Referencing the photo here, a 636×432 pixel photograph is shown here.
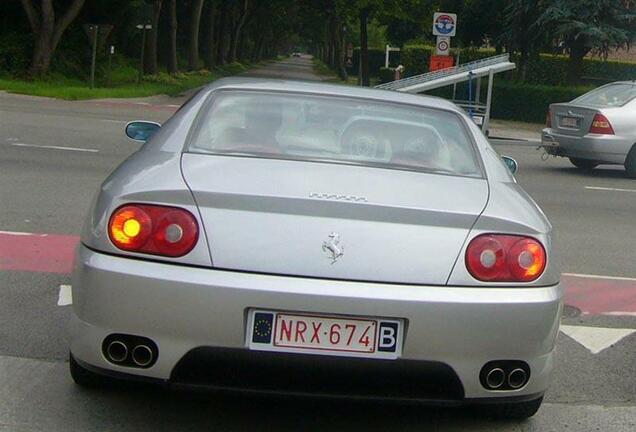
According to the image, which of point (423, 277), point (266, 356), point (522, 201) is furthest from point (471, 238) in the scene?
point (266, 356)

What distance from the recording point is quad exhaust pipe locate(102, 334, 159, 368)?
12.6 feet

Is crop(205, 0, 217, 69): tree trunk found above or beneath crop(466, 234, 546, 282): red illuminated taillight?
beneath

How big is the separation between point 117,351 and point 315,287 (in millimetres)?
800

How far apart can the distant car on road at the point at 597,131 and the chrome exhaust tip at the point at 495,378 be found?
12350 mm

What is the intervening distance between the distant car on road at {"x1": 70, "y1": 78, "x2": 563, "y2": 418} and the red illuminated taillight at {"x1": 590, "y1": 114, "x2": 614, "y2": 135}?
12.0 meters

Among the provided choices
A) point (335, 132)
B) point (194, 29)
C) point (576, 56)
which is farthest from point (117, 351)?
point (194, 29)

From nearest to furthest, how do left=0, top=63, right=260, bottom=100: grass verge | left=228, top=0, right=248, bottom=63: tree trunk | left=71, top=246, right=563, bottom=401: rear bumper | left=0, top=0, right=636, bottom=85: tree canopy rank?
left=71, top=246, right=563, bottom=401: rear bumper → left=0, top=63, right=260, bottom=100: grass verge → left=0, top=0, right=636, bottom=85: tree canopy → left=228, top=0, right=248, bottom=63: tree trunk

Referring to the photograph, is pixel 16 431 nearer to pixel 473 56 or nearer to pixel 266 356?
pixel 266 356

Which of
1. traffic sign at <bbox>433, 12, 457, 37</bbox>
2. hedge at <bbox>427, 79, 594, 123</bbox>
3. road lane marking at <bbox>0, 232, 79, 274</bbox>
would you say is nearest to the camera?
road lane marking at <bbox>0, 232, 79, 274</bbox>

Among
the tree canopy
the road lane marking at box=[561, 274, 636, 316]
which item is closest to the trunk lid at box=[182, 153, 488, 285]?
the road lane marking at box=[561, 274, 636, 316]

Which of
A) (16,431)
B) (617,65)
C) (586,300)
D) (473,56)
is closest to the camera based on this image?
(16,431)

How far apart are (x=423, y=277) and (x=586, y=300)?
3.74 meters

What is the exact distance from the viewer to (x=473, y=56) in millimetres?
41094

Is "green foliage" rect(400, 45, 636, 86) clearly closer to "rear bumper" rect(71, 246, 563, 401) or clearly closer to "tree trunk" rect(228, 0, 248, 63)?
"rear bumper" rect(71, 246, 563, 401)
